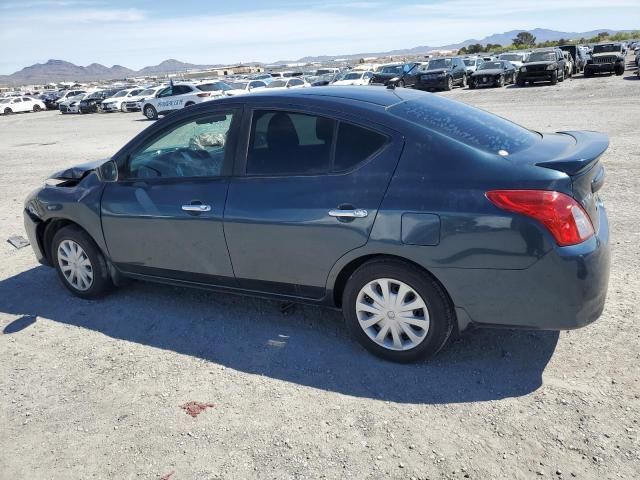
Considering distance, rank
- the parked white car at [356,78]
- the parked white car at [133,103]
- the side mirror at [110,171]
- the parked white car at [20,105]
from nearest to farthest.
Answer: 1. the side mirror at [110,171]
2. the parked white car at [356,78]
3. the parked white car at [133,103]
4. the parked white car at [20,105]

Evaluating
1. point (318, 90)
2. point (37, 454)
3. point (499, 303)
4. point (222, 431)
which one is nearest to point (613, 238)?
point (499, 303)

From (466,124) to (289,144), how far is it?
1.18 metres

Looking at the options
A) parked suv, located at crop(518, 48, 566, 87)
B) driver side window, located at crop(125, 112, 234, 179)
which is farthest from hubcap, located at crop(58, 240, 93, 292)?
parked suv, located at crop(518, 48, 566, 87)

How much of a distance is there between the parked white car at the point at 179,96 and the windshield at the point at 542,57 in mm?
16275

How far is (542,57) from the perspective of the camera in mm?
29156

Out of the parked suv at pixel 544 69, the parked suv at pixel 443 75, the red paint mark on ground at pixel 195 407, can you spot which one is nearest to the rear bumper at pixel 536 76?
the parked suv at pixel 544 69

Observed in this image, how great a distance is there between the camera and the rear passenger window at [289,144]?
3695mm

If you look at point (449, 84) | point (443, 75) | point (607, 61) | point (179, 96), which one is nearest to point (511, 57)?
point (607, 61)

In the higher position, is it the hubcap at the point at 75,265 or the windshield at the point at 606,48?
the hubcap at the point at 75,265

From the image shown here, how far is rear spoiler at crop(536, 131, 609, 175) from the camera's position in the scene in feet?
10.3

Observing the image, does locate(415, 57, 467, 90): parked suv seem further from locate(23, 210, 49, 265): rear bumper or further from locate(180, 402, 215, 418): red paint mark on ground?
locate(180, 402, 215, 418): red paint mark on ground

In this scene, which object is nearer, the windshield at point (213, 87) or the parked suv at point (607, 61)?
the windshield at point (213, 87)

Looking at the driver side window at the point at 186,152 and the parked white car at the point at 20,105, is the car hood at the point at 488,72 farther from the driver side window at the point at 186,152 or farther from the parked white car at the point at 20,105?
the parked white car at the point at 20,105

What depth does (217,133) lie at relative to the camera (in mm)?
4199
